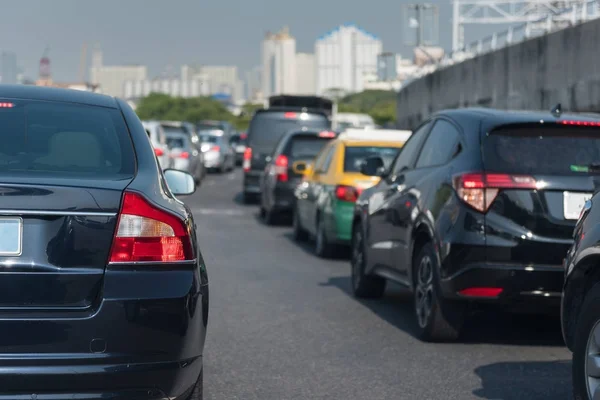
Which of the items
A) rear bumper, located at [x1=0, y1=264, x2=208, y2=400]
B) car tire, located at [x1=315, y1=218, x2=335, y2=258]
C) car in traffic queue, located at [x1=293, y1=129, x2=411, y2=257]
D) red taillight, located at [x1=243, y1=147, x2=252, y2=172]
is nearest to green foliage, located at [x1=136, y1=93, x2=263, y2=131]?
red taillight, located at [x1=243, y1=147, x2=252, y2=172]

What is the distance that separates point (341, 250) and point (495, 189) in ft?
22.9

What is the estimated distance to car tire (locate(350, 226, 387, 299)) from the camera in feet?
36.9

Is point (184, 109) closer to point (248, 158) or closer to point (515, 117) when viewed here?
point (248, 158)

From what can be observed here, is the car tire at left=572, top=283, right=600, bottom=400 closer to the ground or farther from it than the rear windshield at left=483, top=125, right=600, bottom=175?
closer to the ground

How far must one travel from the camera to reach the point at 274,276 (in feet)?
43.5

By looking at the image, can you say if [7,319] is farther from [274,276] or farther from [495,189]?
[274,276]

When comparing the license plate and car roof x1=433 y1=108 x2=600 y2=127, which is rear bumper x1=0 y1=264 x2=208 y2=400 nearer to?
the license plate

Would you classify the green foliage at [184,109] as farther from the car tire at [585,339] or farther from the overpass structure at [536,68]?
the car tire at [585,339]

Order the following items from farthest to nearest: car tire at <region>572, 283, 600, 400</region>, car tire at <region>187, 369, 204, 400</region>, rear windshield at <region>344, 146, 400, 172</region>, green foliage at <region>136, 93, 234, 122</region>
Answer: green foliage at <region>136, 93, 234, 122</region> → rear windshield at <region>344, 146, 400, 172</region> → car tire at <region>572, 283, 600, 400</region> → car tire at <region>187, 369, 204, 400</region>

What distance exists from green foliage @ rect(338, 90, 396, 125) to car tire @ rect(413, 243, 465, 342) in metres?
127

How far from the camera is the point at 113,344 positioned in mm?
5152

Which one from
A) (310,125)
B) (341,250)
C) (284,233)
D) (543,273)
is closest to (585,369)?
(543,273)

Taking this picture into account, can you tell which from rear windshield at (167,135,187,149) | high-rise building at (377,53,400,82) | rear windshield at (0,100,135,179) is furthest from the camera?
high-rise building at (377,53,400,82)

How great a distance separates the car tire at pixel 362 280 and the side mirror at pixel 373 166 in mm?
695
